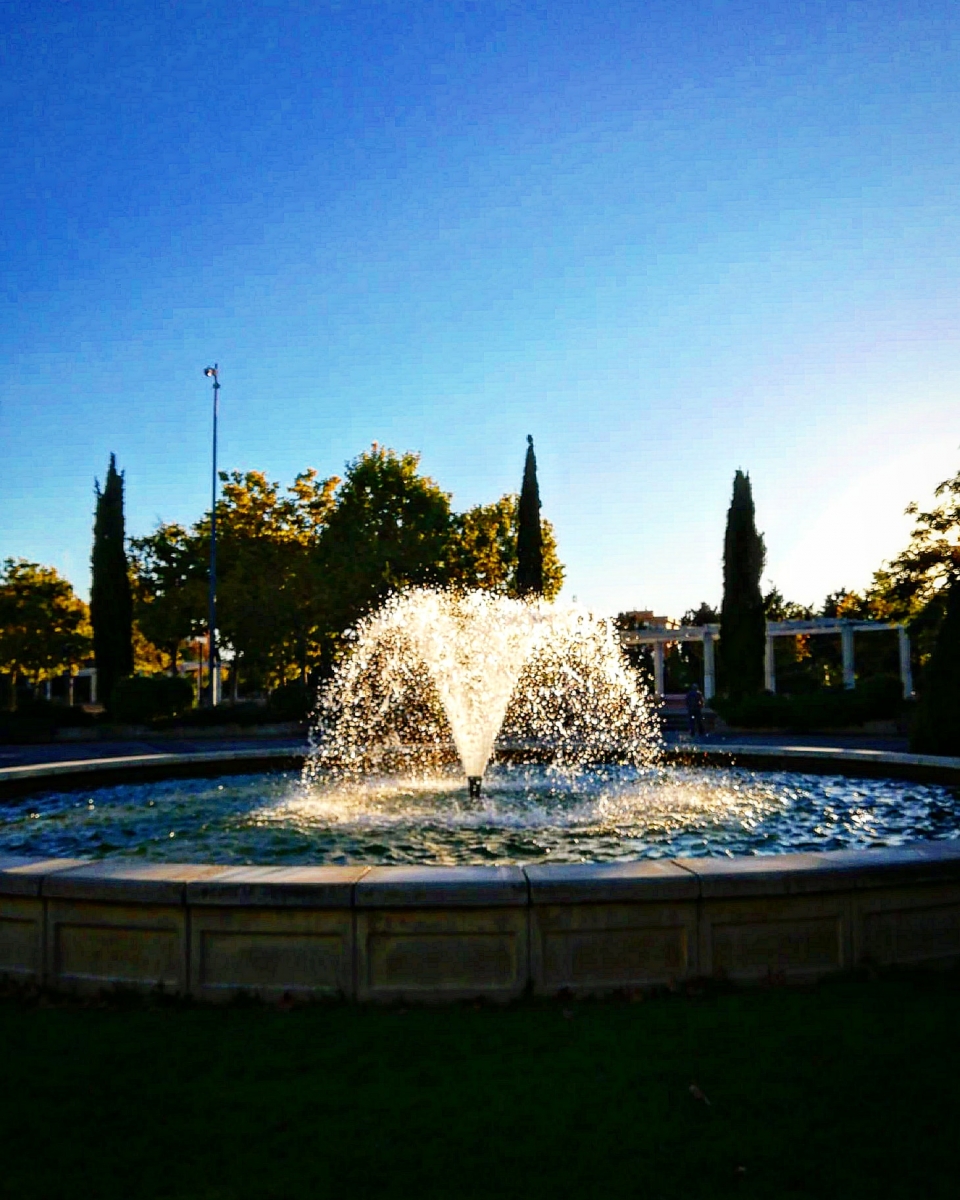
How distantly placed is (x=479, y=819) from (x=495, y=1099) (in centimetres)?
634

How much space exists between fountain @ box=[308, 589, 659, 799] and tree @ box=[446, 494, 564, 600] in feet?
5.14

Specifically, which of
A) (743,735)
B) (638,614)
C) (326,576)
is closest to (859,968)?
(743,735)

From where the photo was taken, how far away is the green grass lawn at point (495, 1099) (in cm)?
336

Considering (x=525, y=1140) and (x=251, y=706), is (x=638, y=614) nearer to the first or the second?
(x=251, y=706)

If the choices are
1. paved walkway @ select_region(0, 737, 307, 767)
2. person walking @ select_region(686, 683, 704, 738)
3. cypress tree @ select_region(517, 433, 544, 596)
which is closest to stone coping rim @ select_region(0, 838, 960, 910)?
paved walkway @ select_region(0, 737, 307, 767)

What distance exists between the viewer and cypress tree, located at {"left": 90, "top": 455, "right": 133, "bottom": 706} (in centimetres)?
3753

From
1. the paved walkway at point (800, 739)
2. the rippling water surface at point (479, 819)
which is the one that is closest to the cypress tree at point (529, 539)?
the paved walkway at point (800, 739)

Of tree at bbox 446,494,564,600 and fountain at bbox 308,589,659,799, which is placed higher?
tree at bbox 446,494,564,600

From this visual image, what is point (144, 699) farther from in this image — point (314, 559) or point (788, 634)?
point (788, 634)

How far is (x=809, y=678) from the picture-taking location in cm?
4944

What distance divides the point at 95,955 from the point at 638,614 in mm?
65126

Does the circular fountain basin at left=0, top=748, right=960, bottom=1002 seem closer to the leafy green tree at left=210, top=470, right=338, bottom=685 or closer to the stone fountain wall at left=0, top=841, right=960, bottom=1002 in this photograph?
the stone fountain wall at left=0, top=841, right=960, bottom=1002

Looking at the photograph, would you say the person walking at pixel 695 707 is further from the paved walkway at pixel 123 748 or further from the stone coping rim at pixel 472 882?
the stone coping rim at pixel 472 882

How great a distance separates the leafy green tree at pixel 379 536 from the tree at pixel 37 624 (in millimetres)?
17543
